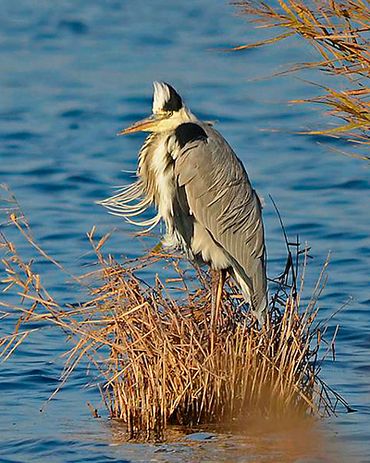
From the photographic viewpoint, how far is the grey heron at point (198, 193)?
5930mm

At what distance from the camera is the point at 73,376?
7027mm

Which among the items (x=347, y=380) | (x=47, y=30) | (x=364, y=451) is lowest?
(x=364, y=451)

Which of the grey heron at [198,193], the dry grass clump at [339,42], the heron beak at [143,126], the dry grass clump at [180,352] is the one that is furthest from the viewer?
the grey heron at [198,193]

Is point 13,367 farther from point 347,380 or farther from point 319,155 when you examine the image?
point 319,155

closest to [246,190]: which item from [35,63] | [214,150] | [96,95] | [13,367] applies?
[214,150]

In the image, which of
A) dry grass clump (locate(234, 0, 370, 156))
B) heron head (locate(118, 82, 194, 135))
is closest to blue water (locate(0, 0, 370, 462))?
dry grass clump (locate(234, 0, 370, 156))

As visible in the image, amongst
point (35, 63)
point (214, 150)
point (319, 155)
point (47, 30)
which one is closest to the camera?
point (214, 150)

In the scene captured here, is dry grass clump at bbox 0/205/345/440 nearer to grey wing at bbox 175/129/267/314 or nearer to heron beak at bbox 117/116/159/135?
grey wing at bbox 175/129/267/314

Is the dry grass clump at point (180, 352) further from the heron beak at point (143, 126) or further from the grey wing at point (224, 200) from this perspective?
the heron beak at point (143, 126)

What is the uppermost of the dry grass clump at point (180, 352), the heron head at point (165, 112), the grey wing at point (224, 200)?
the heron head at point (165, 112)

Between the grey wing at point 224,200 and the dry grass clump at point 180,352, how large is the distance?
17.4 inches

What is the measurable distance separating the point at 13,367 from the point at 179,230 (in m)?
1.66

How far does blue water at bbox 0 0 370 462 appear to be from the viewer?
5820 mm

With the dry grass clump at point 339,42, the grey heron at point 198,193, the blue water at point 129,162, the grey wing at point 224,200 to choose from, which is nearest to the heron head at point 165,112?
the grey heron at point 198,193
